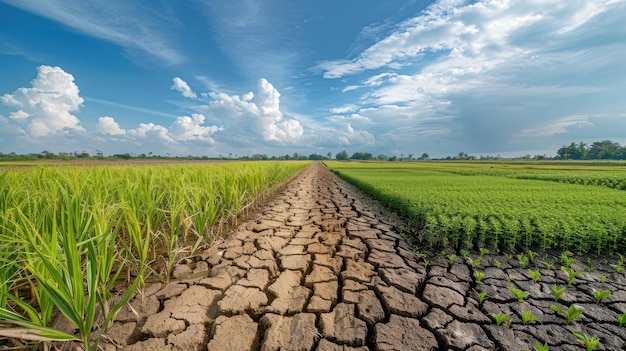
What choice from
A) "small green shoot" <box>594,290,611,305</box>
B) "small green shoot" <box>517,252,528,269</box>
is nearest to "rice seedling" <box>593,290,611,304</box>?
"small green shoot" <box>594,290,611,305</box>

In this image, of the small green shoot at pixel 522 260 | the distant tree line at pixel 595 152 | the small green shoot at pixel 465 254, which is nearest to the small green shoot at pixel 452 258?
the small green shoot at pixel 465 254

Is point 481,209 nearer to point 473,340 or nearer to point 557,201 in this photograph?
point 557,201

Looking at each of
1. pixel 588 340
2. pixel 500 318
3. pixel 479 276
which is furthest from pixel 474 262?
pixel 588 340

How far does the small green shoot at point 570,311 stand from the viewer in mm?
1938

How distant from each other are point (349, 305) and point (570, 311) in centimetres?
178

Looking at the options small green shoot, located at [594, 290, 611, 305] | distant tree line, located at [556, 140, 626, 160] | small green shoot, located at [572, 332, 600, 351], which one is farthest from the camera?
distant tree line, located at [556, 140, 626, 160]

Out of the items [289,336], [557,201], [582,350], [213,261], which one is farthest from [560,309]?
[557,201]

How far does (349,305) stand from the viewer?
2.18 metres

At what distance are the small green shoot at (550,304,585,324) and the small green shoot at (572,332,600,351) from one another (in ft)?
0.54

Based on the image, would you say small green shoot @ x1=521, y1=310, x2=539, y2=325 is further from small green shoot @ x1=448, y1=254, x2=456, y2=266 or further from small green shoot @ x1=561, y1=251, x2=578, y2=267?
small green shoot @ x1=561, y1=251, x2=578, y2=267

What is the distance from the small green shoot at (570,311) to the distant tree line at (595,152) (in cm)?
12016

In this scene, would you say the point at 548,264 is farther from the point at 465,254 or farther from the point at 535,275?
the point at 465,254

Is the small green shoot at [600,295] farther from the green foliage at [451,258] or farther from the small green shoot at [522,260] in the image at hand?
the green foliage at [451,258]

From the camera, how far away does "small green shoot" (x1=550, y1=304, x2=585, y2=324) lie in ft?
6.36
